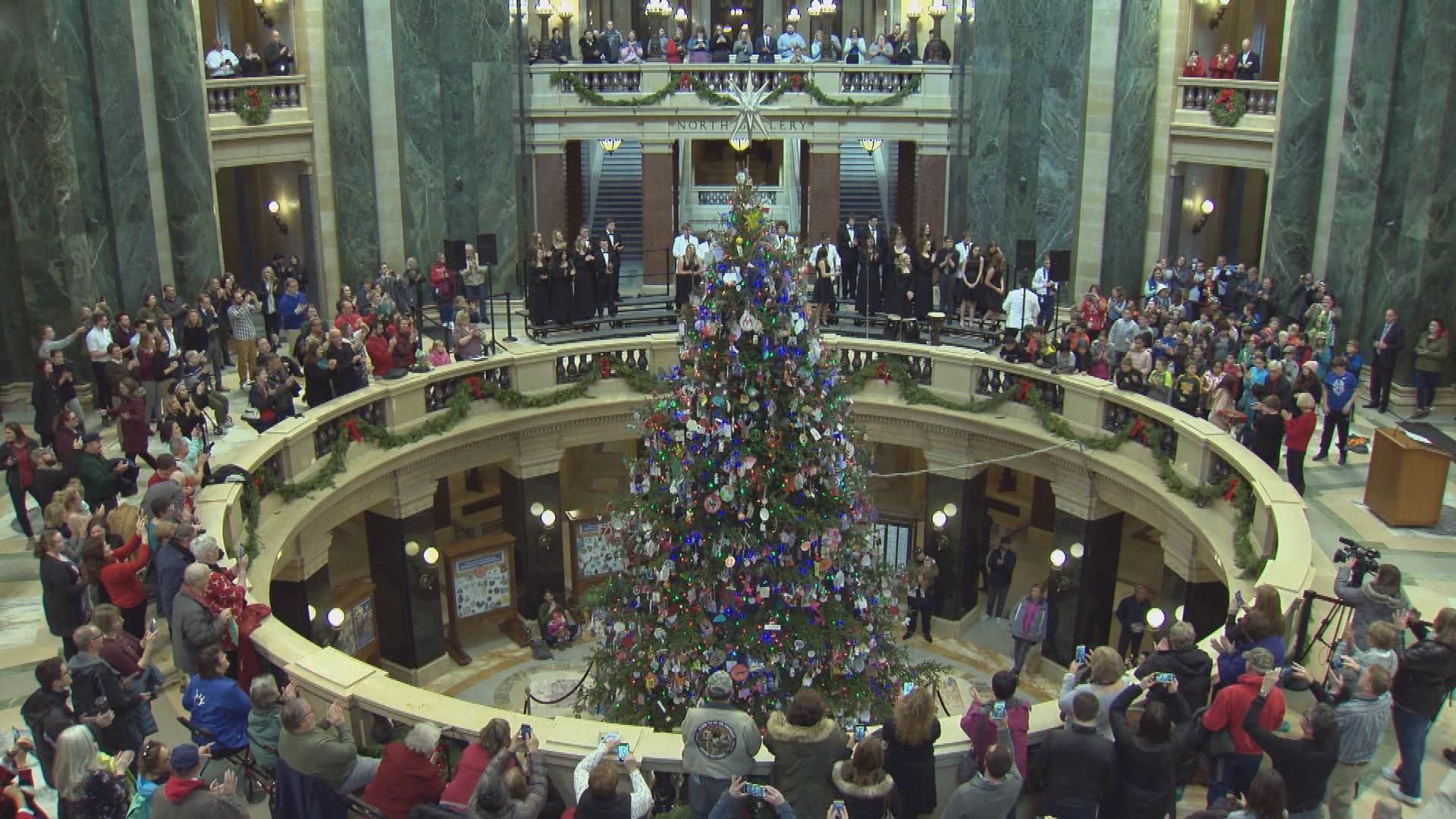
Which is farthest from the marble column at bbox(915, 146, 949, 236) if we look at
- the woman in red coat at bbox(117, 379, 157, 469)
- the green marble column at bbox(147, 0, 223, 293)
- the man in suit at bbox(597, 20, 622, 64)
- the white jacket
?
the woman in red coat at bbox(117, 379, 157, 469)

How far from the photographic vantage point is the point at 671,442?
36.0 feet

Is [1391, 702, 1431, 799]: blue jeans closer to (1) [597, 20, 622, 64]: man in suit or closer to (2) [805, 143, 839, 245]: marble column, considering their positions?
(1) [597, 20, 622, 64]: man in suit

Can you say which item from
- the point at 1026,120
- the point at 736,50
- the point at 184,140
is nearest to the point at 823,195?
the point at 736,50

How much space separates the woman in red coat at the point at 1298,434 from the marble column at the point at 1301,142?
23.7ft

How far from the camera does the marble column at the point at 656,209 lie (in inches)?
1069

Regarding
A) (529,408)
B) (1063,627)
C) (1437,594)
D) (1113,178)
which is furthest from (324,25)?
(1437,594)

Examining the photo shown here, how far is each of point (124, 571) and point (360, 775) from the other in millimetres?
3444

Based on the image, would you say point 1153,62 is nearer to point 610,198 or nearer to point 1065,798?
point 610,198

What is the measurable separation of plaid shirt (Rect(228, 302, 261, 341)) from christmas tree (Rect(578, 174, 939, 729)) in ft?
30.7

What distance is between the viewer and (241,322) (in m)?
18.5

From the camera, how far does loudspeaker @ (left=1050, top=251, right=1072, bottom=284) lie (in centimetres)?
1912

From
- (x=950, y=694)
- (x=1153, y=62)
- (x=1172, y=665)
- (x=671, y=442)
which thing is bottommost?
(x=950, y=694)

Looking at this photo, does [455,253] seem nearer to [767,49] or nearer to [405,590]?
[405,590]

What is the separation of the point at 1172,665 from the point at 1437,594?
556cm
